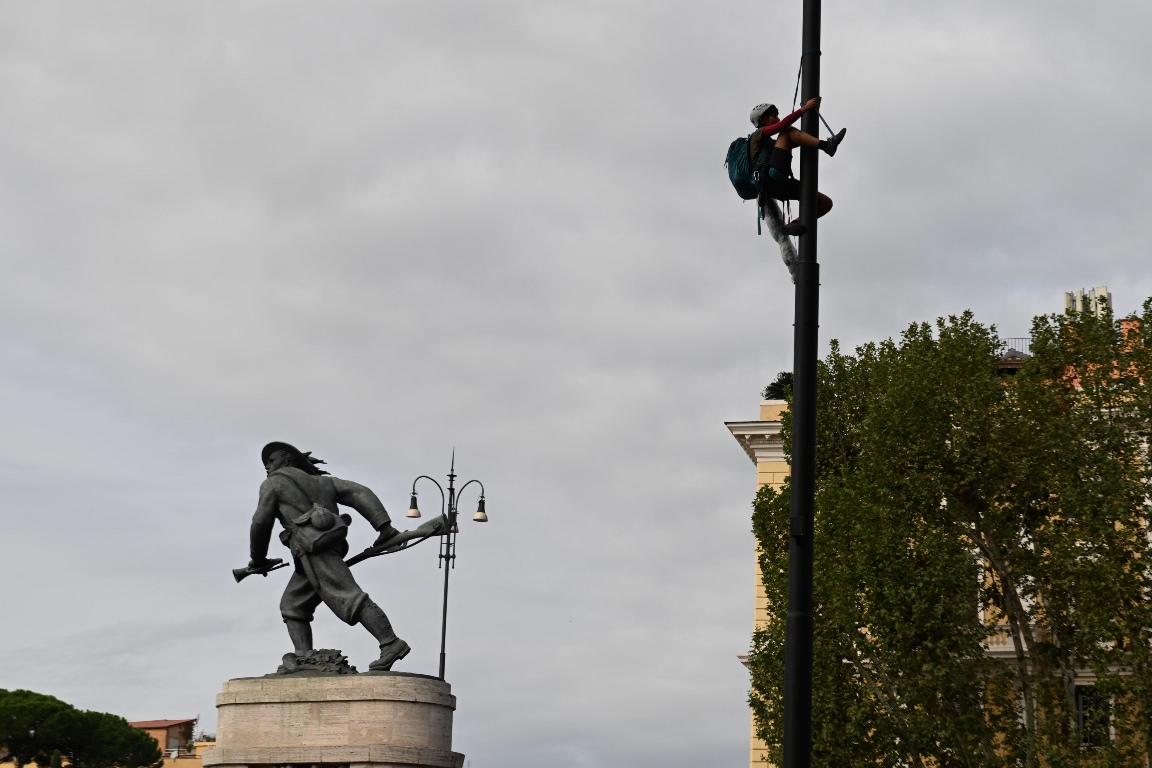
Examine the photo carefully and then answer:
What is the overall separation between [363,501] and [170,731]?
8640 centimetres

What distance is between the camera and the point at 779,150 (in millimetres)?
6957

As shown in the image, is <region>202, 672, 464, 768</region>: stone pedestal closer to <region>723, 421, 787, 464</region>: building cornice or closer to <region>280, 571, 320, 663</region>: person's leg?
<region>280, 571, 320, 663</region>: person's leg

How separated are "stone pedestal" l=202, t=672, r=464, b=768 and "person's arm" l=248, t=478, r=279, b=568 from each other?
1390mm

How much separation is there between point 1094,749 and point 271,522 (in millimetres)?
14543

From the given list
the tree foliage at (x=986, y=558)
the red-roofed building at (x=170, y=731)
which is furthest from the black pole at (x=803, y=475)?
the red-roofed building at (x=170, y=731)

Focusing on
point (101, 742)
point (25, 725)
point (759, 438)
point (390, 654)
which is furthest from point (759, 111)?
point (101, 742)

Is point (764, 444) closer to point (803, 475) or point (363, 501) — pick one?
point (363, 501)

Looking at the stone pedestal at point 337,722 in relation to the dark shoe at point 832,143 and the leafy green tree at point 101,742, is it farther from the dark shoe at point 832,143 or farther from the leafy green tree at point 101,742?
the leafy green tree at point 101,742

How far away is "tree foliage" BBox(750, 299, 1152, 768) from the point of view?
925 inches

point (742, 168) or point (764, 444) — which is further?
point (764, 444)

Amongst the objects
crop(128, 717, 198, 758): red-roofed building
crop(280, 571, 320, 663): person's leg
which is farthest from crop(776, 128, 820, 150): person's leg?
crop(128, 717, 198, 758): red-roofed building

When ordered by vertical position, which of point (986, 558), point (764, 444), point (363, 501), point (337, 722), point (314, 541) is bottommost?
point (337, 722)

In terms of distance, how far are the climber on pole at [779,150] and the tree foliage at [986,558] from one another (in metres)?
17.6

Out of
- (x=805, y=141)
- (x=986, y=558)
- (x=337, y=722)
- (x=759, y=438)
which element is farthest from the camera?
(x=759, y=438)
